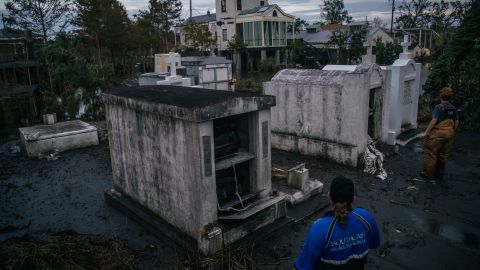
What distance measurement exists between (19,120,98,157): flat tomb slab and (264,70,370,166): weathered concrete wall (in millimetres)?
6106

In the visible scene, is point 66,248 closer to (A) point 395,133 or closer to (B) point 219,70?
(A) point 395,133

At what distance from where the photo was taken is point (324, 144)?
962cm

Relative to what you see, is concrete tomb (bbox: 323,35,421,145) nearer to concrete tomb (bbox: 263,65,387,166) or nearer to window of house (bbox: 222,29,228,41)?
concrete tomb (bbox: 263,65,387,166)

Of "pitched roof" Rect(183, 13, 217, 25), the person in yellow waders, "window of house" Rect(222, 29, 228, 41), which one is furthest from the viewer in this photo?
"pitched roof" Rect(183, 13, 217, 25)

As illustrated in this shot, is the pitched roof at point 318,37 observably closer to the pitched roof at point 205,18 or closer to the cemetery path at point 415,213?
the pitched roof at point 205,18

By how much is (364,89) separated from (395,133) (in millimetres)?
2560

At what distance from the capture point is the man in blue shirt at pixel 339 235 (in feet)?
9.09

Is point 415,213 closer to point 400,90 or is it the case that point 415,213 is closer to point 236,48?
point 400,90

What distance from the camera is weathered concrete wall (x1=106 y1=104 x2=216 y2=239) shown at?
15.8ft

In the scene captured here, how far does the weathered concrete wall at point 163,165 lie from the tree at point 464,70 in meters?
11.7

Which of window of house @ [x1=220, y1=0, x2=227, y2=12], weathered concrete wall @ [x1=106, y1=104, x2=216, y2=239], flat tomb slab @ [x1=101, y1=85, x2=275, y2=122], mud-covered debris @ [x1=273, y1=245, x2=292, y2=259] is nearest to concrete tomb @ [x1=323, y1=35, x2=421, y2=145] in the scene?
flat tomb slab @ [x1=101, y1=85, x2=275, y2=122]

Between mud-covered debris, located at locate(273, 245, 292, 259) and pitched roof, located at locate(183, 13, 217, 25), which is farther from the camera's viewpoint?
pitched roof, located at locate(183, 13, 217, 25)

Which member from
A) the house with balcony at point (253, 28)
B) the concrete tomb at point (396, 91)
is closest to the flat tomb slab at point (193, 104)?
the concrete tomb at point (396, 91)

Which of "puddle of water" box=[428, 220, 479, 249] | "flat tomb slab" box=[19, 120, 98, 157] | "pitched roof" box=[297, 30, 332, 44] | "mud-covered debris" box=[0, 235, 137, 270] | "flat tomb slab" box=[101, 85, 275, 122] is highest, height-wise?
"pitched roof" box=[297, 30, 332, 44]
